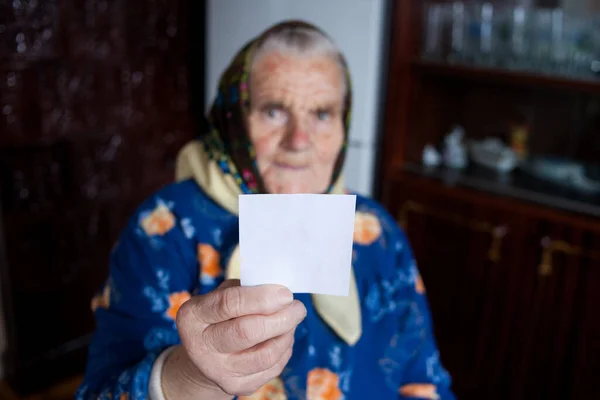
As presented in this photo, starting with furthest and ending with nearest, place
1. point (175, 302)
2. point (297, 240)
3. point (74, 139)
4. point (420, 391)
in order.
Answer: point (74, 139) < point (420, 391) < point (175, 302) < point (297, 240)

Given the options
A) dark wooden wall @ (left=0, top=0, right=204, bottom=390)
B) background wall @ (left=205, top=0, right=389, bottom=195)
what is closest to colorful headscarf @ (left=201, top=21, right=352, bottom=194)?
background wall @ (left=205, top=0, right=389, bottom=195)

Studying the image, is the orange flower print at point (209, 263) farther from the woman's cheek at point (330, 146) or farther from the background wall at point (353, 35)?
the background wall at point (353, 35)

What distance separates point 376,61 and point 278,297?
1.48 m

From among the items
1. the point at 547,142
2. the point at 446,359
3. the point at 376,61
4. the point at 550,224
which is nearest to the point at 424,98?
the point at 376,61

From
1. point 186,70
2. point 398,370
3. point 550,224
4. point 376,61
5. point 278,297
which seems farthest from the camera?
point 186,70

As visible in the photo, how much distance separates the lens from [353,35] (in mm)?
1885

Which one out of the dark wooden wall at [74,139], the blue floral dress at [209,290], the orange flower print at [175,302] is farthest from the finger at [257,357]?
the dark wooden wall at [74,139]

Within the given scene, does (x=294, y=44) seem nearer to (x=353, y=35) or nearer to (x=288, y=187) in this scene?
(x=288, y=187)

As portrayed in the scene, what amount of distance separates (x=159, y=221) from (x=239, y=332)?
430mm

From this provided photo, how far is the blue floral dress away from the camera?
866 millimetres

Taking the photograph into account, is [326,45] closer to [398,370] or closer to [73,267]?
[398,370]

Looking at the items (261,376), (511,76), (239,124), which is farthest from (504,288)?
(261,376)

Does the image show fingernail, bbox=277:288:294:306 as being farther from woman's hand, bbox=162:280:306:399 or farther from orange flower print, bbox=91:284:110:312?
orange flower print, bbox=91:284:110:312

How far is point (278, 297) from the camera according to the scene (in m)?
0.56
